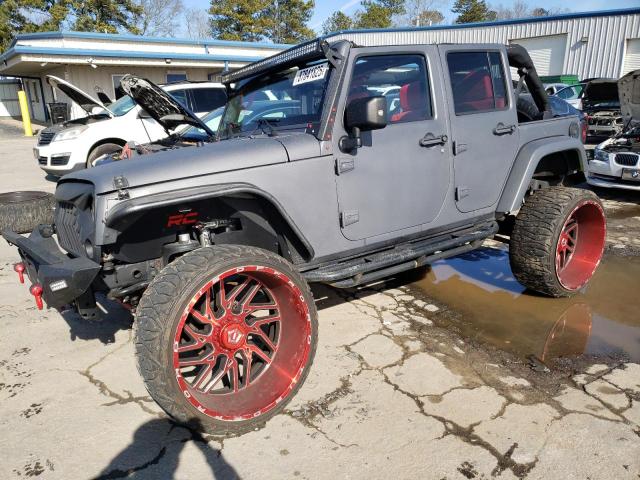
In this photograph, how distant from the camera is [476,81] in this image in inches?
146

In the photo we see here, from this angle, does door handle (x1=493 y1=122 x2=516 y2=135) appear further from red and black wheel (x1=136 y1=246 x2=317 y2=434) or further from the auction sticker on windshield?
red and black wheel (x1=136 y1=246 x2=317 y2=434)

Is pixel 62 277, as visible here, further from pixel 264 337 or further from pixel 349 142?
pixel 349 142

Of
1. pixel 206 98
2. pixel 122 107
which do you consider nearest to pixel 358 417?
pixel 206 98

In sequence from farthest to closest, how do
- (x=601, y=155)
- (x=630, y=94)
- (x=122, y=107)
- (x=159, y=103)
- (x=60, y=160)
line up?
(x=122, y=107)
(x=60, y=160)
(x=630, y=94)
(x=601, y=155)
(x=159, y=103)

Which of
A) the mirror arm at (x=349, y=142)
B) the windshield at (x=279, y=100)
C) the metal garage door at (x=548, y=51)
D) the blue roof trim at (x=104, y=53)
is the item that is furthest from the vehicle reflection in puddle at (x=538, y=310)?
the metal garage door at (x=548, y=51)

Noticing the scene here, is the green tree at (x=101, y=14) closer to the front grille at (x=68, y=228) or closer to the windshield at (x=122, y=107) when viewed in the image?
the windshield at (x=122, y=107)

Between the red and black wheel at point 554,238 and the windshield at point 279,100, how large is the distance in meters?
2.06

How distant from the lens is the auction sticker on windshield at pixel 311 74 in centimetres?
303

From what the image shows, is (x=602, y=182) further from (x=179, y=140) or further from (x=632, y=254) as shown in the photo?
(x=179, y=140)

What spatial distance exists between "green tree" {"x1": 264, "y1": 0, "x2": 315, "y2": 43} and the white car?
38.0m

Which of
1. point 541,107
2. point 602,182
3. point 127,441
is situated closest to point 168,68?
point 602,182

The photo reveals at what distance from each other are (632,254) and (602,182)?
3423mm

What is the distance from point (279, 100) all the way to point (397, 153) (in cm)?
90

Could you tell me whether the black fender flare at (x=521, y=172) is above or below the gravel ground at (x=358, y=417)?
above
